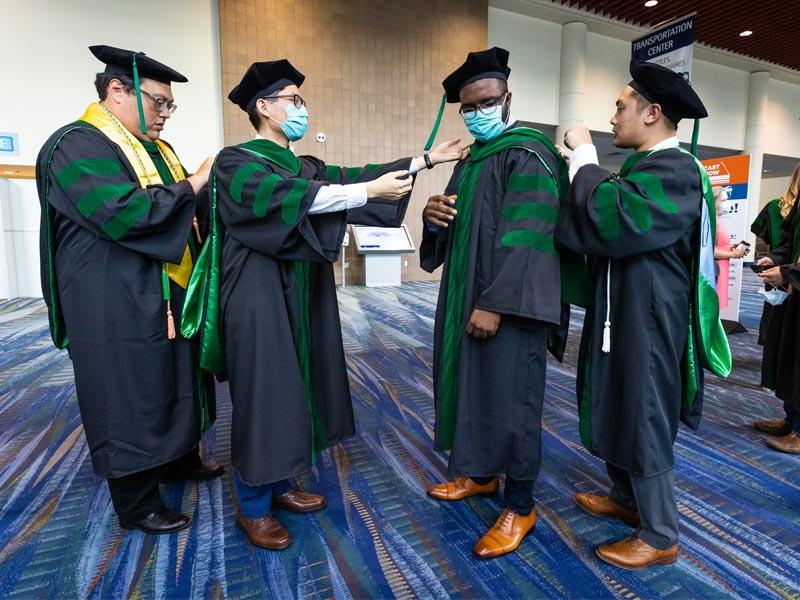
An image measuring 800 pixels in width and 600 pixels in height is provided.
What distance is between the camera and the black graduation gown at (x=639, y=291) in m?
1.48

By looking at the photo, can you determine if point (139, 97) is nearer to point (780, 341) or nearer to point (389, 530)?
point (389, 530)

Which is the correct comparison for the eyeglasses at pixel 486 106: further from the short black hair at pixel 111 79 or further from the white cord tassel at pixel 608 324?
the short black hair at pixel 111 79

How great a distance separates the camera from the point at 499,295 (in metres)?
1.62

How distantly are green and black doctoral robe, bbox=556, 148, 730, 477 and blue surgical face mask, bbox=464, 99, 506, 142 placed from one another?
0.40m

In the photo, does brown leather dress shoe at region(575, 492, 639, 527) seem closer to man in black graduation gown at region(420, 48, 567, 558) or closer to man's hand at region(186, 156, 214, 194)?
man in black graduation gown at region(420, 48, 567, 558)

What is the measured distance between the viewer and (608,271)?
1666 mm

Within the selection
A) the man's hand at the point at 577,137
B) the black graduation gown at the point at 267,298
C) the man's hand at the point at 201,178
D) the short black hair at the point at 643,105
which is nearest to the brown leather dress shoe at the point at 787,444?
the short black hair at the point at 643,105

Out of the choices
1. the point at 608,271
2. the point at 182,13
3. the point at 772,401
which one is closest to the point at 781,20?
the point at 772,401

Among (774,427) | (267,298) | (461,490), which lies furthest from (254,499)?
(774,427)

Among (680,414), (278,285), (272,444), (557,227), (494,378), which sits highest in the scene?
(557,227)

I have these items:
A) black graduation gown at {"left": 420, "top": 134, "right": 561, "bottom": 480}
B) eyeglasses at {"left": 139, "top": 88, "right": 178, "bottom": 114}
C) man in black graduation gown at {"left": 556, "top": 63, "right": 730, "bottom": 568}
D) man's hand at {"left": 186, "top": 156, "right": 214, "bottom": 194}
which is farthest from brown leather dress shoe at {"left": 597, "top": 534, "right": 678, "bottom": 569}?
eyeglasses at {"left": 139, "top": 88, "right": 178, "bottom": 114}

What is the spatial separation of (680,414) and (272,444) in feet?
4.80

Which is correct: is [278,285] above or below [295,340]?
above

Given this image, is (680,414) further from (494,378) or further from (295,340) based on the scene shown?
(295,340)
